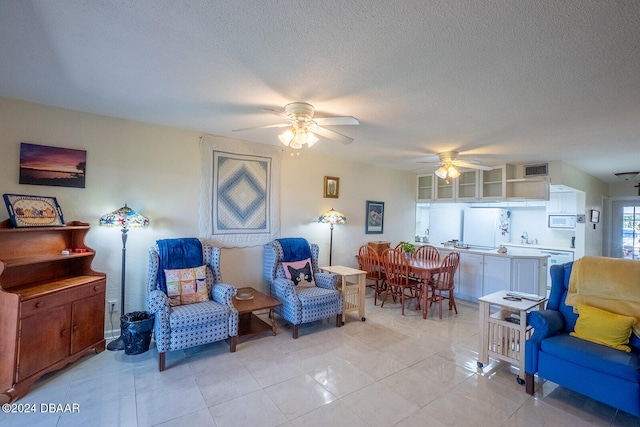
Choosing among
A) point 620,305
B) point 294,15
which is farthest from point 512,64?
point 620,305

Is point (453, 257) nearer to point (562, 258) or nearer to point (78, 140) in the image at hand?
point (562, 258)

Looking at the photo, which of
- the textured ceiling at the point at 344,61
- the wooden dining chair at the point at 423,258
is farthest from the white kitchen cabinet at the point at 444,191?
the textured ceiling at the point at 344,61

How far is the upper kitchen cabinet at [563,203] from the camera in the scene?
18.5 feet

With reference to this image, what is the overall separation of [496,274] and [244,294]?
384cm

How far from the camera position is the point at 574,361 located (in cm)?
214

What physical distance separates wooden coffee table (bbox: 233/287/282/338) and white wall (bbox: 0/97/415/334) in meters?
0.50

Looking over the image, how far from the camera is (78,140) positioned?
297 centimetres

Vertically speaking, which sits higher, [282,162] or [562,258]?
[282,162]

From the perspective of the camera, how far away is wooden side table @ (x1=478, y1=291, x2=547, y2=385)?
2475mm

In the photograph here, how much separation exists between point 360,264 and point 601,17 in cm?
400

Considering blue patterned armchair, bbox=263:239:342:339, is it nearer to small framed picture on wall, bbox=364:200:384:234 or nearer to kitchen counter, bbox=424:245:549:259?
small framed picture on wall, bbox=364:200:384:234

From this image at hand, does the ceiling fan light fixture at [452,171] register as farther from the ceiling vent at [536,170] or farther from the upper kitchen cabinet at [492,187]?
the ceiling vent at [536,170]

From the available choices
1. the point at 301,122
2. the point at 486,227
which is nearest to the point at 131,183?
the point at 301,122

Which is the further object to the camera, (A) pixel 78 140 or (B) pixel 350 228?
(B) pixel 350 228
